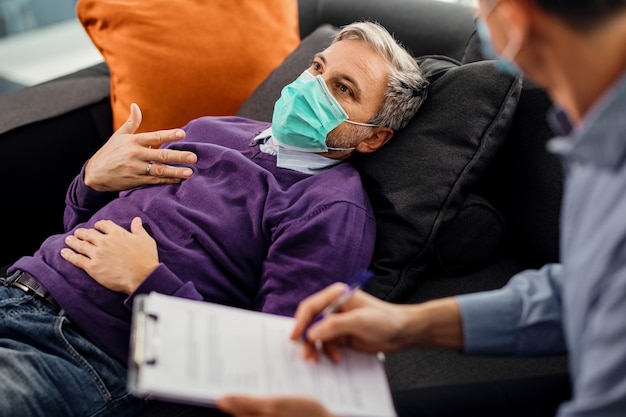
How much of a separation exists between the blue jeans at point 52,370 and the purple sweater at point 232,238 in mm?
35

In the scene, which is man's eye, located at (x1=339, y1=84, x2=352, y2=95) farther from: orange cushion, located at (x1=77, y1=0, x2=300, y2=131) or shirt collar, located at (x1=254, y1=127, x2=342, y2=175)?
orange cushion, located at (x1=77, y1=0, x2=300, y2=131)

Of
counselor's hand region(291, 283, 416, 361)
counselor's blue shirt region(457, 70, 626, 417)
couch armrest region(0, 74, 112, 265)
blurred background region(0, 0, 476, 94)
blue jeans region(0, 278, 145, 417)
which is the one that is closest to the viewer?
counselor's blue shirt region(457, 70, 626, 417)

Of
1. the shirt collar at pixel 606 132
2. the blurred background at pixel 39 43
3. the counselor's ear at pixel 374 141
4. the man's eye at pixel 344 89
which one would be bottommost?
the blurred background at pixel 39 43

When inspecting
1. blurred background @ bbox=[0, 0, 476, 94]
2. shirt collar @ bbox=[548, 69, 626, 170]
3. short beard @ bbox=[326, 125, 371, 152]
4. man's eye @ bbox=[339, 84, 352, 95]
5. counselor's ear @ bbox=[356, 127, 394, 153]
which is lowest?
blurred background @ bbox=[0, 0, 476, 94]

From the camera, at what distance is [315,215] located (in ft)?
4.49

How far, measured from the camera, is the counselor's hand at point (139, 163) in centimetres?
150

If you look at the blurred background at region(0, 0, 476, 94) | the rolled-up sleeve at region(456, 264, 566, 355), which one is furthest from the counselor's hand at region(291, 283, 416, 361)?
the blurred background at region(0, 0, 476, 94)

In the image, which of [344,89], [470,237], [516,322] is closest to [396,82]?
[344,89]

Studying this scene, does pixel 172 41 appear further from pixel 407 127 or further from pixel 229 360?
pixel 229 360

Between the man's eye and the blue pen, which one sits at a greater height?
the man's eye

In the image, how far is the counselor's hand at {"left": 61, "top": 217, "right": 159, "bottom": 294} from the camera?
4.22 ft

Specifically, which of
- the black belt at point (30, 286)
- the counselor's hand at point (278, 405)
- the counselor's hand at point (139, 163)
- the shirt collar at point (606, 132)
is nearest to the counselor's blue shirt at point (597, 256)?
the shirt collar at point (606, 132)

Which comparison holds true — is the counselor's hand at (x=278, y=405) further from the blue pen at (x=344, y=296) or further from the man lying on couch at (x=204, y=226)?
the man lying on couch at (x=204, y=226)

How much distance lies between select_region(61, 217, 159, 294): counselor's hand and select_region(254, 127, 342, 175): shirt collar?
0.34 meters
